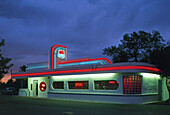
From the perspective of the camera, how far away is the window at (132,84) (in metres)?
18.0

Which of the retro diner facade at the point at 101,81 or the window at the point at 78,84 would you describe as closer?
the retro diner facade at the point at 101,81

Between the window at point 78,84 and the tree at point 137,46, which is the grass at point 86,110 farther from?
the tree at point 137,46

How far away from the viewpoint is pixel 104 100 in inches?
750

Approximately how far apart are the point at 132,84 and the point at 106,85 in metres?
2.48

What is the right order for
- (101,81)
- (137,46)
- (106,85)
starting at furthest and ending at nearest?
1. (137,46)
2. (101,81)
3. (106,85)

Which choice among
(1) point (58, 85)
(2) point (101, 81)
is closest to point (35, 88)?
(1) point (58, 85)

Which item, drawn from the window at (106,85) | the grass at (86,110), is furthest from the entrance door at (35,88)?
the grass at (86,110)

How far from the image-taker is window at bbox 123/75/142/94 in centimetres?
1805

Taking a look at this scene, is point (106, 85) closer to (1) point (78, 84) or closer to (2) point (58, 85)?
(1) point (78, 84)

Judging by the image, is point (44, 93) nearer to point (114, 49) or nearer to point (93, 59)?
point (93, 59)

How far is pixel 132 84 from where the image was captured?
18.1m

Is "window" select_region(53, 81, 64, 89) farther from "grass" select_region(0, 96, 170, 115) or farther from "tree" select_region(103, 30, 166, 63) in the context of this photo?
"tree" select_region(103, 30, 166, 63)

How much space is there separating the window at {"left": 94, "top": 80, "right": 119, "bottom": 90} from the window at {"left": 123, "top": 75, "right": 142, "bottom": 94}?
841mm

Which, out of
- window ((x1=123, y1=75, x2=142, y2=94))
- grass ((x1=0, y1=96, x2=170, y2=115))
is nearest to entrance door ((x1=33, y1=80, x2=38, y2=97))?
grass ((x1=0, y1=96, x2=170, y2=115))
